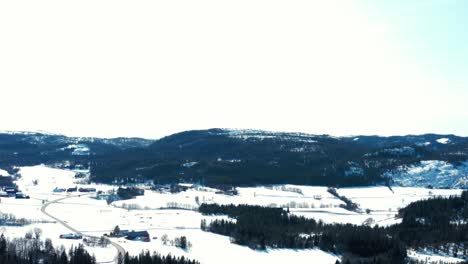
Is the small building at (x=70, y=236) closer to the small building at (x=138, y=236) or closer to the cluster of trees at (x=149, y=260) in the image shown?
the small building at (x=138, y=236)

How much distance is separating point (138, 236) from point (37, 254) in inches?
1660

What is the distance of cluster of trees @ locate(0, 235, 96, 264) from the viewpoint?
408ft

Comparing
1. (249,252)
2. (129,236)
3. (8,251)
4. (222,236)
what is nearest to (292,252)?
(249,252)

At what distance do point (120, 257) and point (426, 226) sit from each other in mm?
108941

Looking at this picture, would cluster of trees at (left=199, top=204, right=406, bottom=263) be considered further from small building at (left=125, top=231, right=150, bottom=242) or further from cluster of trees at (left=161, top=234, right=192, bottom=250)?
small building at (left=125, top=231, right=150, bottom=242)

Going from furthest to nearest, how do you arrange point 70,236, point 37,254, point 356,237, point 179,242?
point 356,237 → point 70,236 → point 179,242 → point 37,254

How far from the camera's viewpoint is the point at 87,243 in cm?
15950

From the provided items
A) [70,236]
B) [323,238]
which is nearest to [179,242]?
[70,236]

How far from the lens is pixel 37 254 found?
13525 cm

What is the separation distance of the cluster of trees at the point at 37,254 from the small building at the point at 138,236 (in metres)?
25.8

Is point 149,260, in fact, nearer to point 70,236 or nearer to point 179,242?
point 179,242

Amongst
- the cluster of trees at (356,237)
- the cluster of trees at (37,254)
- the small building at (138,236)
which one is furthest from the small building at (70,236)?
the cluster of trees at (356,237)

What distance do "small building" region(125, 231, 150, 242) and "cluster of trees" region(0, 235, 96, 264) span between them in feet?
84.5

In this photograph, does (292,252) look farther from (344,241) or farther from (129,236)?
(129,236)
